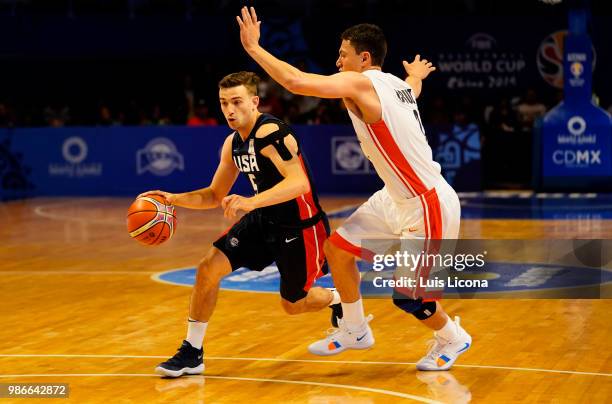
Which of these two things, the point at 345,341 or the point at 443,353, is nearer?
the point at 443,353

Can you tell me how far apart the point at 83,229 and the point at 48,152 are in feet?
20.5

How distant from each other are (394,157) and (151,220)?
1.60 m

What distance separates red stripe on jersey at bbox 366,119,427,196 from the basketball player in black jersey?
22.4 inches

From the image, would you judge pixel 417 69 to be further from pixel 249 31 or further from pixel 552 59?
pixel 552 59

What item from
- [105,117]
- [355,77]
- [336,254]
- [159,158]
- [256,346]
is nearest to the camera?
[355,77]

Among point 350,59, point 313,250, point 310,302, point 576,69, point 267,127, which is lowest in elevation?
point 310,302

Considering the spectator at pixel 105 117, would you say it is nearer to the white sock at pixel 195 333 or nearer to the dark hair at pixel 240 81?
the dark hair at pixel 240 81

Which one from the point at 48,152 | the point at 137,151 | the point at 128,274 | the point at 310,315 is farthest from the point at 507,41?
the point at 310,315

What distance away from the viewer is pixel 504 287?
439 inches

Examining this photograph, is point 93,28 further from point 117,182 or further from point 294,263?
point 294,263

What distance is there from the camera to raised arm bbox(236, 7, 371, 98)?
687 centimetres

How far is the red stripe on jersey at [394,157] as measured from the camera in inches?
291

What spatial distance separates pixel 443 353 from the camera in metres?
7.76

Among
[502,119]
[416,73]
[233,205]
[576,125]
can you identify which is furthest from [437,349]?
[502,119]
